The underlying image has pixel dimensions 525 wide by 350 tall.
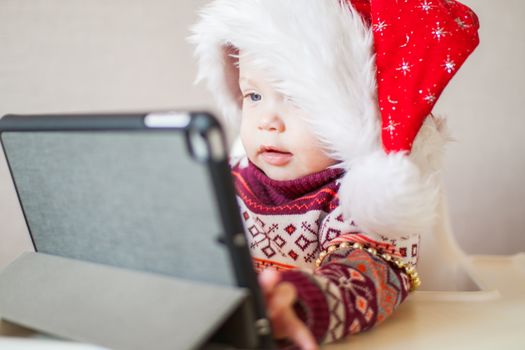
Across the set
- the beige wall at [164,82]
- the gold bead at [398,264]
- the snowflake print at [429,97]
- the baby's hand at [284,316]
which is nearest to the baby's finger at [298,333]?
the baby's hand at [284,316]

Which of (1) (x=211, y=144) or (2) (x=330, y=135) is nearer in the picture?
(1) (x=211, y=144)

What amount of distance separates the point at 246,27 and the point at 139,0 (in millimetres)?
444

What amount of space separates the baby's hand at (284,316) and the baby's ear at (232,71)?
41cm

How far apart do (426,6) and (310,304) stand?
0.41 metres

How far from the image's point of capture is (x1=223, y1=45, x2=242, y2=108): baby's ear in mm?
741

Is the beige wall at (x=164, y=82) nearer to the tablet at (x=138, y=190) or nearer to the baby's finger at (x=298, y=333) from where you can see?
the tablet at (x=138, y=190)

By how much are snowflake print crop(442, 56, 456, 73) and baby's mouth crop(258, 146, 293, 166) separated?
0.72 ft

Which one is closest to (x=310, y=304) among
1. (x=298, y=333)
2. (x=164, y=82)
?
(x=298, y=333)

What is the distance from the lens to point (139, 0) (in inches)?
38.6

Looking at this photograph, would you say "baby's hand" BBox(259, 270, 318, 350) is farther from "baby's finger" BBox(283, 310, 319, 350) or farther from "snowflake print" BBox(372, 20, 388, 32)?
"snowflake print" BBox(372, 20, 388, 32)

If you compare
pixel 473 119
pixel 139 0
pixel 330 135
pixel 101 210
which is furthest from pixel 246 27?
pixel 473 119

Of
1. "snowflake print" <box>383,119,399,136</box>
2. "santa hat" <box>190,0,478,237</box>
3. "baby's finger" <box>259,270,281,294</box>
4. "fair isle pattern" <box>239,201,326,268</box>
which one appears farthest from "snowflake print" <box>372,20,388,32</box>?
"baby's finger" <box>259,270,281,294</box>

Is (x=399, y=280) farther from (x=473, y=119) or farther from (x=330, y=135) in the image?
(x=473, y=119)

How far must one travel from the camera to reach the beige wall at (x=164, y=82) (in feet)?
2.99
